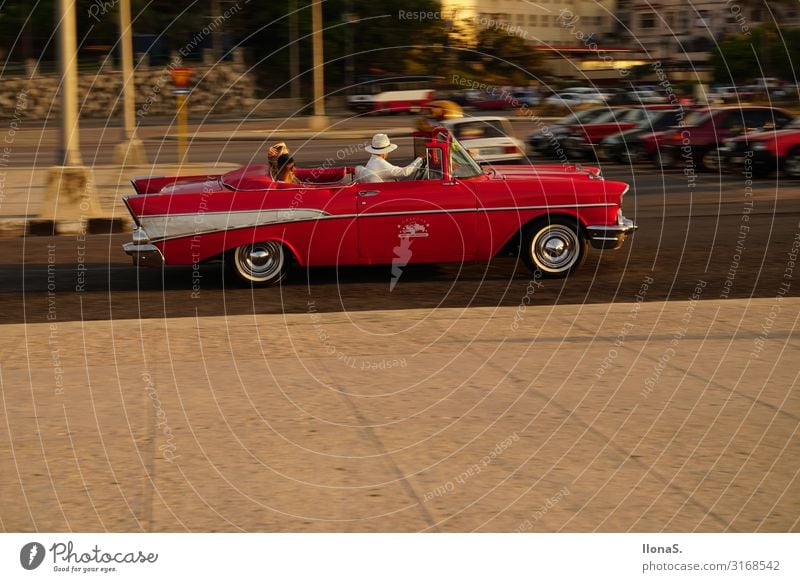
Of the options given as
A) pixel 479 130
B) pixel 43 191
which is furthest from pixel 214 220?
pixel 479 130

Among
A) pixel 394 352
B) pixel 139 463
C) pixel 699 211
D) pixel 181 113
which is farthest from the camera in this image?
pixel 181 113

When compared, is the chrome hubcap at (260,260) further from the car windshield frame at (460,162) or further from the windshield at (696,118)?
the windshield at (696,118)

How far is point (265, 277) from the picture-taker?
11.2 metres

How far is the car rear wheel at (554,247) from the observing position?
11.4 metres

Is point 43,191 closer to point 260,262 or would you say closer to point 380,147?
point 260,262

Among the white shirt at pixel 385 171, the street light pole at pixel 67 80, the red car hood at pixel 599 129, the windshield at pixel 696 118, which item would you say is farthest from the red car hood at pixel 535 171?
the red car hood at pixel 599 129

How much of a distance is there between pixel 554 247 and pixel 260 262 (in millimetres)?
2833

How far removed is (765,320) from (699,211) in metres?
8.36

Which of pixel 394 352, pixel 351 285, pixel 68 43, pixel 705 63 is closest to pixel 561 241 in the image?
pixel 351 285

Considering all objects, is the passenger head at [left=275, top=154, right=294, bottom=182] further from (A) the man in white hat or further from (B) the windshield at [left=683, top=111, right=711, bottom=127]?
(B) the windshield at [left=683, top=111, right=711, bottom=127]

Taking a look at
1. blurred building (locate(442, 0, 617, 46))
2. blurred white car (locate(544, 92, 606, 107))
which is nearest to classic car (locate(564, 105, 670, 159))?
blurred building (locate(442, 0, 617, 46))

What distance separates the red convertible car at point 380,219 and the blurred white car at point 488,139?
39.5ft

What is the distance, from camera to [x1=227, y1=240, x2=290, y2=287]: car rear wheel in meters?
11.2

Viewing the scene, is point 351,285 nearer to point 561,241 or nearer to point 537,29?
point 561,241
